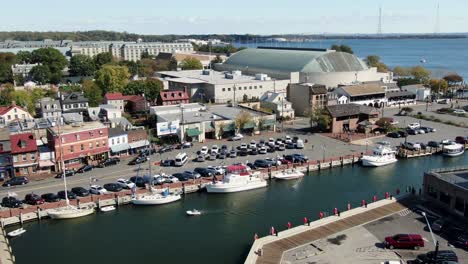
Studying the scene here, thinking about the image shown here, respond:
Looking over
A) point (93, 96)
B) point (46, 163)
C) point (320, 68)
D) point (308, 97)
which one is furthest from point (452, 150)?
point (93, 96)

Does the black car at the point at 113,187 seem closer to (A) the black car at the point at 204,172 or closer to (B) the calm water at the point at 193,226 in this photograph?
(B) the calm water at the point at 193,226

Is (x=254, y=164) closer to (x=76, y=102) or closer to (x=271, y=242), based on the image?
(x=271, y=242)

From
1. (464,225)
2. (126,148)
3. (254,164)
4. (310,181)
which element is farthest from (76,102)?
(464,225)

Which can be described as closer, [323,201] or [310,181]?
[323,201]

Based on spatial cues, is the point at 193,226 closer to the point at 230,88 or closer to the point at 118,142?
the point at 118,142

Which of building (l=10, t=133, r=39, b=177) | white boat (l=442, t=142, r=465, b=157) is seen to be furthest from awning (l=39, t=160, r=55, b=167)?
white boat (l=442, t=142, r=465, b=157)

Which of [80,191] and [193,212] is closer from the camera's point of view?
[193,212]
